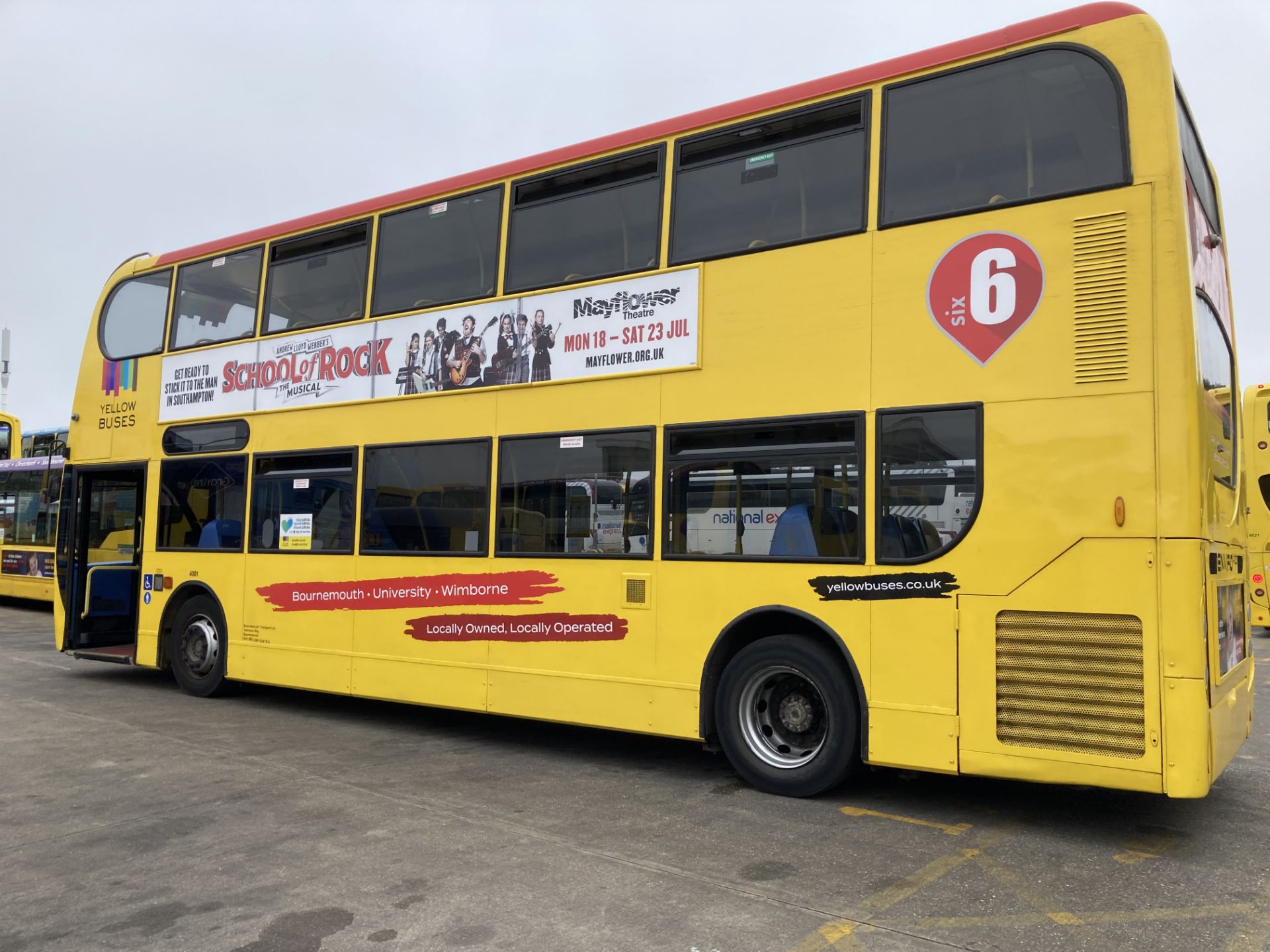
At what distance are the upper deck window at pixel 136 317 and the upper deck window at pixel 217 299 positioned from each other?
265mm

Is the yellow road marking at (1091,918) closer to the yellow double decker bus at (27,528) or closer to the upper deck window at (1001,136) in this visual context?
the upper deck window at (1001,136)

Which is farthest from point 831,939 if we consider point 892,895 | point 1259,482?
point 1259,482

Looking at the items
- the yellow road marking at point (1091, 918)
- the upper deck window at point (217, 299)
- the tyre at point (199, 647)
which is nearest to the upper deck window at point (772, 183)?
the yellow road marking at point (1091, 918)

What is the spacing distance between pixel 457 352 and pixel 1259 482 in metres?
14.1

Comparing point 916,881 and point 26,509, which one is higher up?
point 26,509

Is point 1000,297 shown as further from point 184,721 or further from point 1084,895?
point 184,721

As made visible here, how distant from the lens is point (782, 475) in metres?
6.20

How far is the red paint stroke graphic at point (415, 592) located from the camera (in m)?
7.35

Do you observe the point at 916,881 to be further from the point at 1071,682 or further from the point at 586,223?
the point at 586,223

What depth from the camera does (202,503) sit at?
991 cm

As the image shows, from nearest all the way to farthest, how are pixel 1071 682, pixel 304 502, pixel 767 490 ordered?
pixel 1071 682 → pixel 767 490 → pixel 304 502

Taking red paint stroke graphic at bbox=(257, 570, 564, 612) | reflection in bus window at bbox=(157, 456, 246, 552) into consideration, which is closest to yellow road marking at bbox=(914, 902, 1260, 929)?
red paint stroke graphic at bbox=(257, 570, 564, 612)

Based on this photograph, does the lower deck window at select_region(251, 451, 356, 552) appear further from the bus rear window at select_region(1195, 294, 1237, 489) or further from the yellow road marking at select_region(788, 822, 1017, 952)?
the bus rear window at select_region(1195, 294, 1237, 489)

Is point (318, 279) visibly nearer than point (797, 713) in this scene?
No
